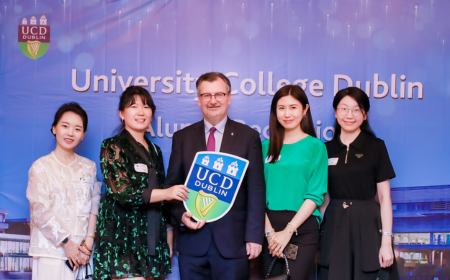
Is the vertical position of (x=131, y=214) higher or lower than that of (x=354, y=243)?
higher

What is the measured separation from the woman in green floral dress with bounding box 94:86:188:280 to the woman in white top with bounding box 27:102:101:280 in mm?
202

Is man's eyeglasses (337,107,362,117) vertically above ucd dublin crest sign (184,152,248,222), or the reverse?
man's eyeglasses (337,107,362,117)

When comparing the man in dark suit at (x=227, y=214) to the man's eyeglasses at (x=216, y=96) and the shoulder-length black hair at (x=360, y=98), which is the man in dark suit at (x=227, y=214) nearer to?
the man's eyeglasses at (x=216, y=96)

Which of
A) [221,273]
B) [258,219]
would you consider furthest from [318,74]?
[221,273]

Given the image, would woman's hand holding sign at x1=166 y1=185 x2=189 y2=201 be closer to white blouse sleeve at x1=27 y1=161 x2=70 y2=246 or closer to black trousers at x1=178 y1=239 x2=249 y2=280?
black trousers at x1=178 y1=239 x2=249 y2=280

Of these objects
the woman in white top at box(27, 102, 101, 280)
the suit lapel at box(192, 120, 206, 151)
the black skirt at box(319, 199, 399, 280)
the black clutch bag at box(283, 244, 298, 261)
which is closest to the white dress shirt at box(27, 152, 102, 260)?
the woman in white top at box(27, 102, 101, 280)

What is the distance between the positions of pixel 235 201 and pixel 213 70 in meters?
1.35

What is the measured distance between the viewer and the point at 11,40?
11.0 feet

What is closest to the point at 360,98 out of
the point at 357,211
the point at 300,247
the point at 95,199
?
the point at 357,211

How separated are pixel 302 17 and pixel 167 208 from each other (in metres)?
2.01

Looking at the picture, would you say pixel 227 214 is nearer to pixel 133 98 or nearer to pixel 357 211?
pixel 357 211

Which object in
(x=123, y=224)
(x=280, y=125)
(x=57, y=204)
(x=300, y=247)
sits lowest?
(x=300, y=247)

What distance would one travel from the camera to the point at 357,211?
2.67 metres

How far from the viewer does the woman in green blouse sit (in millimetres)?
2486
